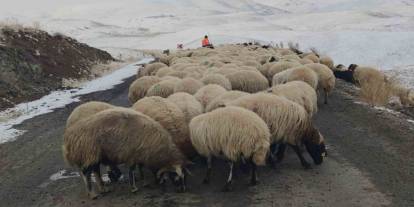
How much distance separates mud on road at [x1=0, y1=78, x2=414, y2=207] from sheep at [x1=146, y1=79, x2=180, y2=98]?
2.56 metres

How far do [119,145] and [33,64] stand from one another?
1493cm

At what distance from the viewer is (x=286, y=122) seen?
853 centimetres

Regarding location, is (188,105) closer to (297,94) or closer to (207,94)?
(207,94)

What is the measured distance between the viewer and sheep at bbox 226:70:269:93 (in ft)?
43.2

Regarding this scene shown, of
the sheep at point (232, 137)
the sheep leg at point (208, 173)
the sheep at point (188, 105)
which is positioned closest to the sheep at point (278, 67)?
the sheep at point (188, 105)

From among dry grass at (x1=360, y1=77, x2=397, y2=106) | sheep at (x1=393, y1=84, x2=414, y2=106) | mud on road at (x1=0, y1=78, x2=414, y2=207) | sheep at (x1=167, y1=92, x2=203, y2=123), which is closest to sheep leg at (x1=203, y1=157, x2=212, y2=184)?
mud on road at (x1=0, y1=78, x2=414, y2=207)

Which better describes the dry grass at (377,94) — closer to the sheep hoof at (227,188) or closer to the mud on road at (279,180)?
the mud on road at (279,180)

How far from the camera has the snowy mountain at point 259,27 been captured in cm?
3803

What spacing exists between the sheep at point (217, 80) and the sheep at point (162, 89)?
978mm

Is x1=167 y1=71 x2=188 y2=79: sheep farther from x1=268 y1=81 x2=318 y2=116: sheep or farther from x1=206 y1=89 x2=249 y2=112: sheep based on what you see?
x1=206 y1=89 x2=249 y2=112: sheep

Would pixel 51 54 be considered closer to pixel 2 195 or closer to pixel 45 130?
pixel 45 130

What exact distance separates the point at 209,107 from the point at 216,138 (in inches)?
80.9

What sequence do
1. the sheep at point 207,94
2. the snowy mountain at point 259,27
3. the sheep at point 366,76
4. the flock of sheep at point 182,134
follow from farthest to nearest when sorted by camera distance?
the snowy mountain at point 259,27
the sheep at point 366,76
the sheep at point 207,94
the flock of sheep at point 182,134

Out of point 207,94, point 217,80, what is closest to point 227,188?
point 207,94
